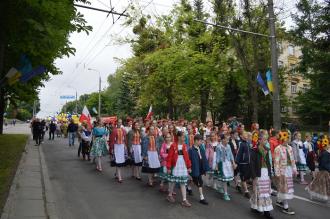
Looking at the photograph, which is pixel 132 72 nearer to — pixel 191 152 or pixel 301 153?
pixel 301 153

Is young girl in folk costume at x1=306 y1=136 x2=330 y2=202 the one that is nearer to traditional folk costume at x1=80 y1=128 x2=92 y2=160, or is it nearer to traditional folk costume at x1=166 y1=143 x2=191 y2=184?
traditional folk costume at x1=166 y1=143 x2=191 y2=184

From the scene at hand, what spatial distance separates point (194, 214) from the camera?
8.83 m

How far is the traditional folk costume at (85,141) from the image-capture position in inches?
726

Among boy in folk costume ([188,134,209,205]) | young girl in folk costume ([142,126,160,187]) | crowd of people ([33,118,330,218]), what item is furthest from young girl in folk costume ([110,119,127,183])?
boy in folk costume ([188,134,209,205])

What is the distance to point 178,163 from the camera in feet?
32.3

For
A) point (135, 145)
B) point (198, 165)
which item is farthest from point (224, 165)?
point (135, 145)

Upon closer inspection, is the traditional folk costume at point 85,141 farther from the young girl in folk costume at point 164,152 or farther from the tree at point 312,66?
the tree at point 312,66

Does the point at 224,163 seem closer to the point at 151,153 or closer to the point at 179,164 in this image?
the point at 179,164

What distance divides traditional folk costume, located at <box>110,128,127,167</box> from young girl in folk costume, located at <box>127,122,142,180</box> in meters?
0.22

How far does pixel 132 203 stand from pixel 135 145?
11.3 feet

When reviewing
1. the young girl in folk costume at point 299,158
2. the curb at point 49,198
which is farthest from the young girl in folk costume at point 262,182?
the young girl in folk costume at point 299,158

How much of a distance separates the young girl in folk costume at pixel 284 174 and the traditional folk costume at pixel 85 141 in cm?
1071

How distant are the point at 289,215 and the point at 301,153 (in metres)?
5.75

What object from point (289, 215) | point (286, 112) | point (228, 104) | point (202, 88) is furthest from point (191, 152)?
point (286, 112)
